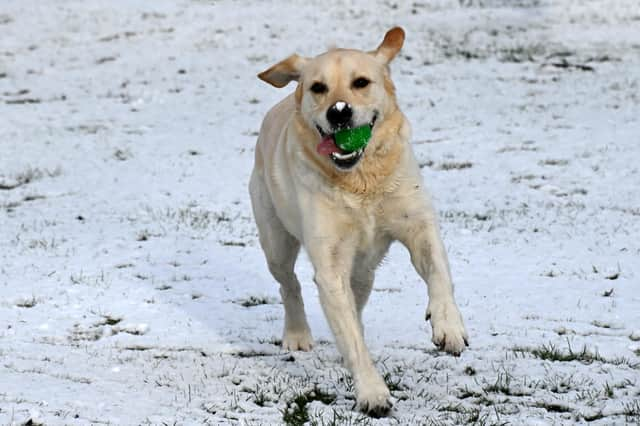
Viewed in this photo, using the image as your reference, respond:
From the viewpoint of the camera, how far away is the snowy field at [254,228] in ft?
15.7

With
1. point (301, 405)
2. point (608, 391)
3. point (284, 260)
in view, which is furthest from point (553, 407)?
point (284, 260)

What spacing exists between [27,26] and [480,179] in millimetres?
14207

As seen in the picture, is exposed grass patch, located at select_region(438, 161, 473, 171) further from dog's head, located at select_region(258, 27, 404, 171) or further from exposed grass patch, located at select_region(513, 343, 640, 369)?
dog's head, located at select_region(258, 27, 404, 171)

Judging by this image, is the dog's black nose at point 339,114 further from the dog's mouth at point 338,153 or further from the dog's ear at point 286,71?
the dog's ear at point 286,71

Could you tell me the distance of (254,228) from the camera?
9258 mm

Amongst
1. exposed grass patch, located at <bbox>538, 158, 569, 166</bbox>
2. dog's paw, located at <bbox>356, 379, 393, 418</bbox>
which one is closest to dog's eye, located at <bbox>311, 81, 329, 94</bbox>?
dog's paw, located at <bbox>356, 379, 393, 418</bbox>

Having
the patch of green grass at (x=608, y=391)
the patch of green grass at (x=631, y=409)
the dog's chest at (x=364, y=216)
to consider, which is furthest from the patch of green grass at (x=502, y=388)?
the dog's chest at (x=364, y=216)

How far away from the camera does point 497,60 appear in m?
18.2

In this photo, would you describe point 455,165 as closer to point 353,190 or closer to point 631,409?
point 353,190

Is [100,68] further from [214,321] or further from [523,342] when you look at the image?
[523,342]

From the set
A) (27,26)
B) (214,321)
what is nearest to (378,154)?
(214,321)

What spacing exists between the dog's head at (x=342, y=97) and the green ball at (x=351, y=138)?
2cm

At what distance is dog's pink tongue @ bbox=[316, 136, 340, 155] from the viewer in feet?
15.1

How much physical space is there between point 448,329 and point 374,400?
492mm
